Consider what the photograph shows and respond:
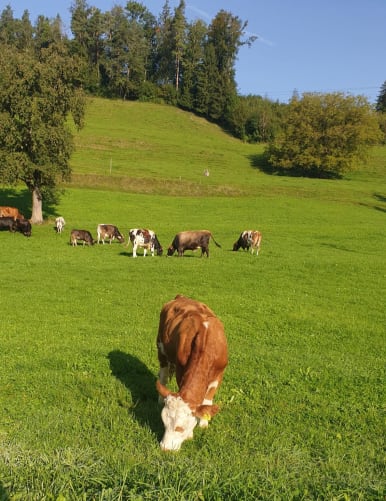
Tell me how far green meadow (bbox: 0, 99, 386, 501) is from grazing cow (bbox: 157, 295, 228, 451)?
39 cm

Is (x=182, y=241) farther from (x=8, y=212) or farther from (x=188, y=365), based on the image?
(x=188, y=365)

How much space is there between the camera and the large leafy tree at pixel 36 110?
30.0m

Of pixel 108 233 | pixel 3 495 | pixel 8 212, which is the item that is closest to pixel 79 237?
pixel 108 233

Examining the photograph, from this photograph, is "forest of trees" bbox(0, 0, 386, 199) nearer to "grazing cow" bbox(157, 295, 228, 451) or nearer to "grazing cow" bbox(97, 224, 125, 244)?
"grazing cow" bbox(97, 224, 125, 244)

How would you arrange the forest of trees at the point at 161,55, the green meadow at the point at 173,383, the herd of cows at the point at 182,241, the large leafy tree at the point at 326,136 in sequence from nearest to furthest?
the green meadow at the point at 173,383, the herd of cows at the point at 182,241, the large leafy tree at the point at 326,136, the forest of trees at the point at 161,55

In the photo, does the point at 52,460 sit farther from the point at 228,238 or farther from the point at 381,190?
the point at 381,190

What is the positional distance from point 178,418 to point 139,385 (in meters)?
2.50

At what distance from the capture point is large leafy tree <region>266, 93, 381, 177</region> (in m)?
67.8

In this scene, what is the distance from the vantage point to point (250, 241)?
86.9 ft

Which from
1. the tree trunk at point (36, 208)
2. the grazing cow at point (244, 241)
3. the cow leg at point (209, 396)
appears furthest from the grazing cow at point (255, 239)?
the cow leg at point (209, 396)

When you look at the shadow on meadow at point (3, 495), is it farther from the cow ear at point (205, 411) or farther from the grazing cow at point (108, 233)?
the grazing cow at point (108, 233)

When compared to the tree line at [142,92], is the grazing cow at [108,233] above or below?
below

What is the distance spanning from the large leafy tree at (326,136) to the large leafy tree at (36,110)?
44.5 metres

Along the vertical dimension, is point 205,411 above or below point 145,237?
above
